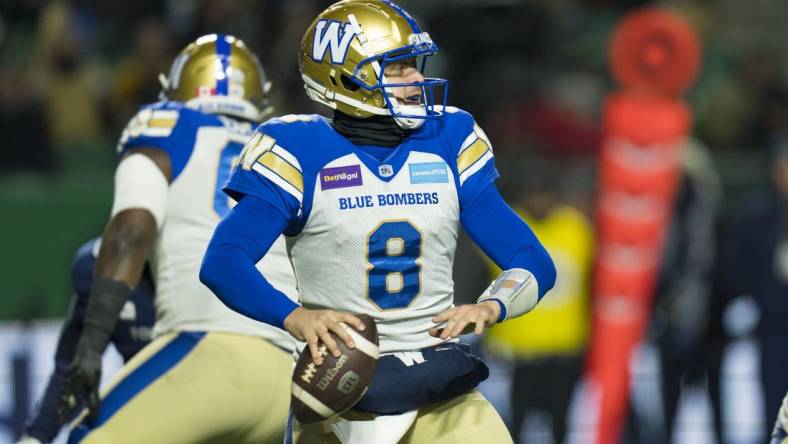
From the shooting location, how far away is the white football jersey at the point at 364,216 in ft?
13.3

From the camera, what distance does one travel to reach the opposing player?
4.68 metres

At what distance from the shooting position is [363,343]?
381cm

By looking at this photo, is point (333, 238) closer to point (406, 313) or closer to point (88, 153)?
point (406, 313)

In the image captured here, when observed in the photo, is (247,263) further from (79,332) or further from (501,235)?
(79,332)

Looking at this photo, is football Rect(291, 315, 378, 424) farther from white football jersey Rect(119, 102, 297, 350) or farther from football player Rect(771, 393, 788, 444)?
football player Rect(771, 393, 788, 444)

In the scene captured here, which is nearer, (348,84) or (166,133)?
(348,84)

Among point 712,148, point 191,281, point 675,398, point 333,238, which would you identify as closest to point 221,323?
point 191,281

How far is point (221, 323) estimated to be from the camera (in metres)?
4.93

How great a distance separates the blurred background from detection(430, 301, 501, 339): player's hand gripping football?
16.5 ft

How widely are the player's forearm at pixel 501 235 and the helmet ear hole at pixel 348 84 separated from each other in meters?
0.44

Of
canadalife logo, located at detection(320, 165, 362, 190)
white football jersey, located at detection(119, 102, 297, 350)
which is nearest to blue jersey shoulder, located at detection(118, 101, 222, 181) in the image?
white football jersey, located at detection(119, 102, 297, 350)

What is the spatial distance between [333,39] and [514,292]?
2.78ft

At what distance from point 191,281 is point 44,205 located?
5.34 m

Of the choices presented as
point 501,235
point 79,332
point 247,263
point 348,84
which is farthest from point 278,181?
point 79,332
